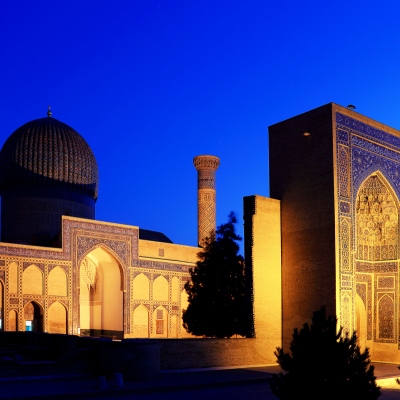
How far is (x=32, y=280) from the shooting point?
17.0m

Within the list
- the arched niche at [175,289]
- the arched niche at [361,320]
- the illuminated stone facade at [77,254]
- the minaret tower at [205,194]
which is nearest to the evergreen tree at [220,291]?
the arched niche at [361,320]

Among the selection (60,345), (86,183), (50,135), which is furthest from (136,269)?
(60,345)

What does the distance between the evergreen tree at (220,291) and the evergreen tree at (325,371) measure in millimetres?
9487

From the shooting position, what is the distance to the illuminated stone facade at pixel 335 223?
1091 centimetres

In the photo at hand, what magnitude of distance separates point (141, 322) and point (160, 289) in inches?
56.3

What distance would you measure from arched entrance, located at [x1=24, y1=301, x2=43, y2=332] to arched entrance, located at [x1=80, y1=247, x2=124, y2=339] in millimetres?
3016

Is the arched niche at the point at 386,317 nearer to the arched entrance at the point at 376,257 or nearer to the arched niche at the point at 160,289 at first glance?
the arched entrance at the point at 376,257

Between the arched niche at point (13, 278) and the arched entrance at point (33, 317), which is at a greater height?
the arched niche at point (13, 278)

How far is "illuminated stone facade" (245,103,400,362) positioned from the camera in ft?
35.8

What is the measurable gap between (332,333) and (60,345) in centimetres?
644

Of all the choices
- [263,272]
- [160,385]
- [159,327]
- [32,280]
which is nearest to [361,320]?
[263,272]

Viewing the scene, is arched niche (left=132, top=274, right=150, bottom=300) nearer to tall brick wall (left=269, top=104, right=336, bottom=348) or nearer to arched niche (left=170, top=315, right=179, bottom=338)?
arched niche (left=170, top=315, right=179, bottom=338)

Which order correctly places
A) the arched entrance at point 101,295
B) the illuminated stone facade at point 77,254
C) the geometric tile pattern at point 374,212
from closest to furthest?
1. the geometric tile pattern at point 374,212
2. the illuminated stone facade at point 77,254
3. the arched entrance at point 101,295

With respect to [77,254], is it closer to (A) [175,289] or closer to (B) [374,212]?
(A) [175,289]
